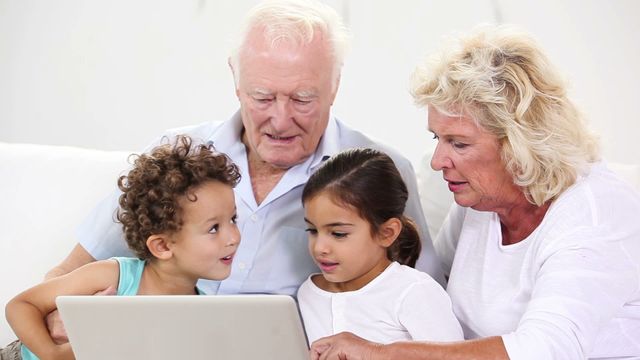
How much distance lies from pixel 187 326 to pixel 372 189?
644 mm

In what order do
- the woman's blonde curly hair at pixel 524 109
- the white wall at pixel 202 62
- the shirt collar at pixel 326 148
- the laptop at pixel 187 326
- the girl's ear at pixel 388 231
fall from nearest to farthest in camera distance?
the laptop at pixel 187 326, the woman's blonde curly hair at pixel 524 109, the girl's ear at pixel 388 231, the shirt collar at pixel 326 148, the white wall at pixel 202 62

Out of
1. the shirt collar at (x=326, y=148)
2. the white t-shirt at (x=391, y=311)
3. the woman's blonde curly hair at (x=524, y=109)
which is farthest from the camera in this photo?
the shirt collar at (x=326, y=148)

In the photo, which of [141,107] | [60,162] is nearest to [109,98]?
[141,107]

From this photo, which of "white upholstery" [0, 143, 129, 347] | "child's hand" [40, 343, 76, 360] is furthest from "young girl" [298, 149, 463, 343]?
"white upholstery" [0, 143, 129, 347]

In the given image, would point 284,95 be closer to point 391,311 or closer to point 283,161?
point 283,161

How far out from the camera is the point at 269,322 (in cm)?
147

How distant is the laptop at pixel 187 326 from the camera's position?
146 centimetres

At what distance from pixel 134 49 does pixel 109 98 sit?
8.2 inches

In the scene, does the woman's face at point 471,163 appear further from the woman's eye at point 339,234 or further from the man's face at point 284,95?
the man's face at point 284,95

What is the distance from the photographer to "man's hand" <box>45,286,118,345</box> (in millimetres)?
1893

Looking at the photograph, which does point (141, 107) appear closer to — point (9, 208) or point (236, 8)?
point (236, 8)

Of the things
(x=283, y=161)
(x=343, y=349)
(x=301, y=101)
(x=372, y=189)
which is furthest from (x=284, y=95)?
(x=343, y=349)

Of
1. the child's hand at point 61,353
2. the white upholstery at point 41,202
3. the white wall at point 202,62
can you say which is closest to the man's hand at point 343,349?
the child's hand at point 61,353

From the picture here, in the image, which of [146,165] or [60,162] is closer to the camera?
[146,165]
